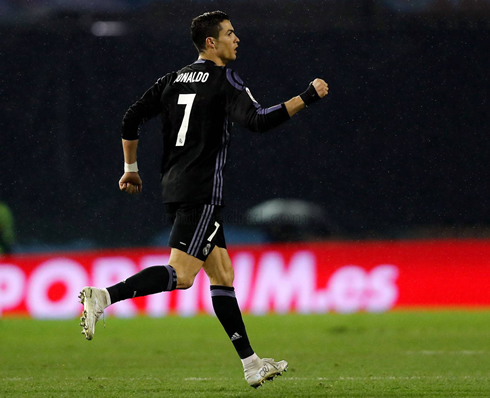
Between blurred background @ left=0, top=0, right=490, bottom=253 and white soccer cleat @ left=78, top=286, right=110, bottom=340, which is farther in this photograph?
blurred background @ left=0, top=0, right=490, bottom=253

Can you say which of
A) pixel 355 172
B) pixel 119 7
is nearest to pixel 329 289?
pixel 355 172

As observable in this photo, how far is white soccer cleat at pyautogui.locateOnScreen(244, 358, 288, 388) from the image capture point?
4.63 m

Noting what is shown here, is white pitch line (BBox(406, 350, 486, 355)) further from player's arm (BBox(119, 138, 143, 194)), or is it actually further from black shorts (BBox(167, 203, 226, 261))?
player's arm (BBox(119, 138, 143, 194))

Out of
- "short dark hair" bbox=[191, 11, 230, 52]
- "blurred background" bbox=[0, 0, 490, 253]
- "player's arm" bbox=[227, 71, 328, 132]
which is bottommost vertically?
"player's arm" bbox=[227, 71, 328, 132]

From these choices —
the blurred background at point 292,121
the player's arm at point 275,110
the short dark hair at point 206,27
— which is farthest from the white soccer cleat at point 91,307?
the blurred background at point 292,121

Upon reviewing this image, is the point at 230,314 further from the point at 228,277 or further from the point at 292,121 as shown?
the point at 292,121

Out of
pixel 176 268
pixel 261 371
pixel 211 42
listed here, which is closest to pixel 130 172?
pixel 176 268

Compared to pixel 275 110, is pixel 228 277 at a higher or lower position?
lower

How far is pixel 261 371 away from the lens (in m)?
4.64

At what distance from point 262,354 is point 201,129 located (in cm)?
264

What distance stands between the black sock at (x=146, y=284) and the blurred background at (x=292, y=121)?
7369 mm

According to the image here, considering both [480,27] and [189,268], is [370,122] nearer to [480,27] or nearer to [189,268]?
[480,27]

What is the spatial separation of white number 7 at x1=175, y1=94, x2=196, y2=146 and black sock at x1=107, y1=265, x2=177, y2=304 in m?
0.70

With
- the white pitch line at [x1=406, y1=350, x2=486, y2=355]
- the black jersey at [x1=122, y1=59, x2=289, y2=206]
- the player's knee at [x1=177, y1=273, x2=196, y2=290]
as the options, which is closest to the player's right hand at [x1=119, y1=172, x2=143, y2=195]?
the black jersey at [x1=122, y1=59, x2=289, y2=206]
